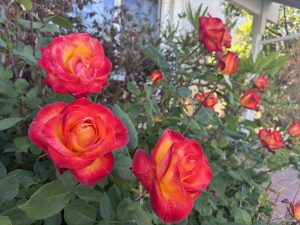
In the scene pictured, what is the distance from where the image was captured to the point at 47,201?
20.6 inches

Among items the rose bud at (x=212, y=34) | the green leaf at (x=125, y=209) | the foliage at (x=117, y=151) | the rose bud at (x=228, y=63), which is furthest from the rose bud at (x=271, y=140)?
the green leaf at (x=125, y=209)

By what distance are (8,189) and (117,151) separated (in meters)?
0.20

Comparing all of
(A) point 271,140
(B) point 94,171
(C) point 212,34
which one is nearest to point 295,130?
(A) point 271,140

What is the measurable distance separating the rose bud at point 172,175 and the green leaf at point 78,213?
135mm

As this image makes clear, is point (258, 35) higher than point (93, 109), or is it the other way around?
point (93, 109)

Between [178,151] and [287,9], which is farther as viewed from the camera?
[287,9]

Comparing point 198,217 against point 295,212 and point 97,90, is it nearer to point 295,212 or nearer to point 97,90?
point 295,212

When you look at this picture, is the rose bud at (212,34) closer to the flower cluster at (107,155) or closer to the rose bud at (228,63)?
the rose bud at (228,63)

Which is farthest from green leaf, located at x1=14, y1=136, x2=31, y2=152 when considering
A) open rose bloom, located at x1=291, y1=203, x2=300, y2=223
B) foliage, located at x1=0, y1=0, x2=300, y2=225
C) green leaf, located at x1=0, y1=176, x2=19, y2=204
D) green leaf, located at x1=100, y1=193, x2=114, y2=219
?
open rose bloom, located at x1=291, y1=203, x2=300, y2=223

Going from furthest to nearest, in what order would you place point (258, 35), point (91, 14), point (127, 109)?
point (258, 35) → point (91, 14) → point (127, 109)

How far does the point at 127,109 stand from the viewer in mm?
1044

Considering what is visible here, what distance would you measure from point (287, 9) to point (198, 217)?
6258 mm

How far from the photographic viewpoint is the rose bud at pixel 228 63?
110 cm

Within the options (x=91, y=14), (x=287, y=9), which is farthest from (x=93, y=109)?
(x=287, y=9)
